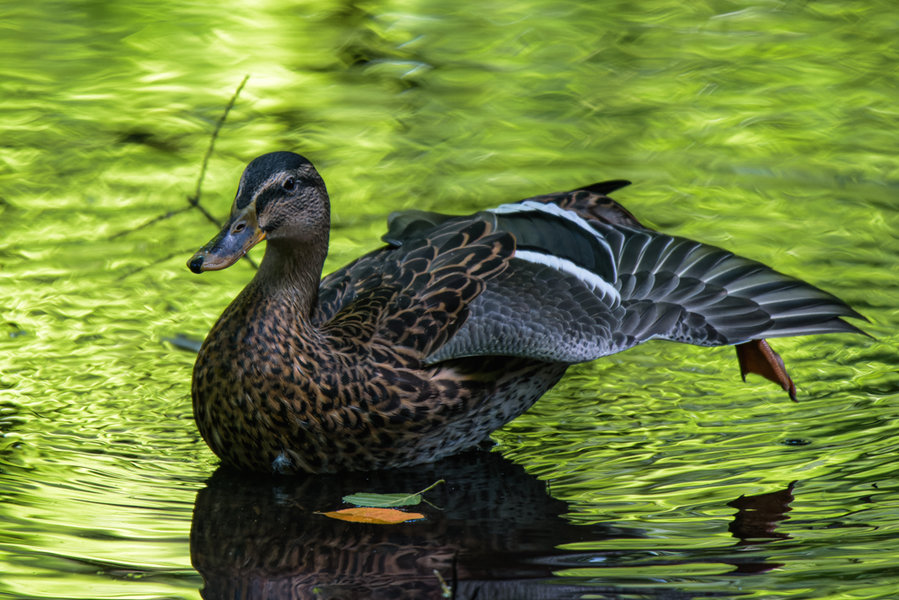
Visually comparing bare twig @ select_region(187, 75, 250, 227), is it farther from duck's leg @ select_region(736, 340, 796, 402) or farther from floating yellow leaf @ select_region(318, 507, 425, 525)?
duck's leg @ select_region(736, 340, 796, 402)

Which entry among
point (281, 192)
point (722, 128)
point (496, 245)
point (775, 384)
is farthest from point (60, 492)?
point (722, 128)

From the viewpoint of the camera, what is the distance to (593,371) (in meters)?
7.73

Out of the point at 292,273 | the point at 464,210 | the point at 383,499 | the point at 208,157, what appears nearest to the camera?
the point at 383,499

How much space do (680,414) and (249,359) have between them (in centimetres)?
224

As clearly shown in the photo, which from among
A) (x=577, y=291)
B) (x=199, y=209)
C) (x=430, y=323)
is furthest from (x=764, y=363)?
(x=199, y=209)

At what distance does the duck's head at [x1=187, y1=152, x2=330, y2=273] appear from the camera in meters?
6.15

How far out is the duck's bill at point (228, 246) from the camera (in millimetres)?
6066

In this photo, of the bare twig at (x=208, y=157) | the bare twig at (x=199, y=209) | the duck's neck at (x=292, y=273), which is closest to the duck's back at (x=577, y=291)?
the duck's neck at (x=292, y=273)

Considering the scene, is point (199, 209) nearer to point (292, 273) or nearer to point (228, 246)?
point (292, 273)

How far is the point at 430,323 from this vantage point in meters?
6.54

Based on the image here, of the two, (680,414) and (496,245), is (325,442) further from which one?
(680,414)

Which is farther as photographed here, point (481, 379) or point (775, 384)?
point (775, 384)

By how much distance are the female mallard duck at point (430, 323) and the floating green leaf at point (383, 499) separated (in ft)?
0.97

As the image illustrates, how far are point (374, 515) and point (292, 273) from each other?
1.37 meters
